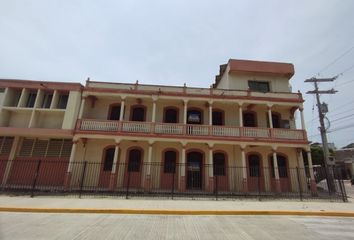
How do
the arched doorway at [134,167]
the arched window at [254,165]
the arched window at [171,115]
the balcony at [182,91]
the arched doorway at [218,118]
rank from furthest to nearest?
the arched doorway at [218,118] < the arched window at [171,115] < the balcony at [182,91] < the arched window at [254,165] < the arched doorway at [134,167]

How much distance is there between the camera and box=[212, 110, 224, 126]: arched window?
17670mm

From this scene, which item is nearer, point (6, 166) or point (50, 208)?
point (50, 208)

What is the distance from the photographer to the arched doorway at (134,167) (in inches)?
601

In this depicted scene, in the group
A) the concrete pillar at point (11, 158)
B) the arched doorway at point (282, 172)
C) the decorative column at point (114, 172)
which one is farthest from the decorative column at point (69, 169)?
the arched doorway at point (282, 172)

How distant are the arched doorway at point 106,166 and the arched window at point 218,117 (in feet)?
29.8

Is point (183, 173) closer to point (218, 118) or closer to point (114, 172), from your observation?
point (114, 172)

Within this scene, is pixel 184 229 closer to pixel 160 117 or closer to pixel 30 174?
pixel 160 117

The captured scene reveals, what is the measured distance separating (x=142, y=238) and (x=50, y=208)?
5167 millimetres

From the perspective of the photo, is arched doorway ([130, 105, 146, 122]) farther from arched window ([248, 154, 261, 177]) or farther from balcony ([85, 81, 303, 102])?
arched window ([248, 154, 261, 177])

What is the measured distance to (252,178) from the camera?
628 inches

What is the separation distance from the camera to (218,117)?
17.8 m

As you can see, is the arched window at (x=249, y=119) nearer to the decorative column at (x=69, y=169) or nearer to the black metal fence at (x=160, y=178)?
the black metal fence at (x=160, y=178)

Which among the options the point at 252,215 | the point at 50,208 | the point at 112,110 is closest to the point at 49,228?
the point at 50,208

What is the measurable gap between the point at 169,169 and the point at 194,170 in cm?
205
